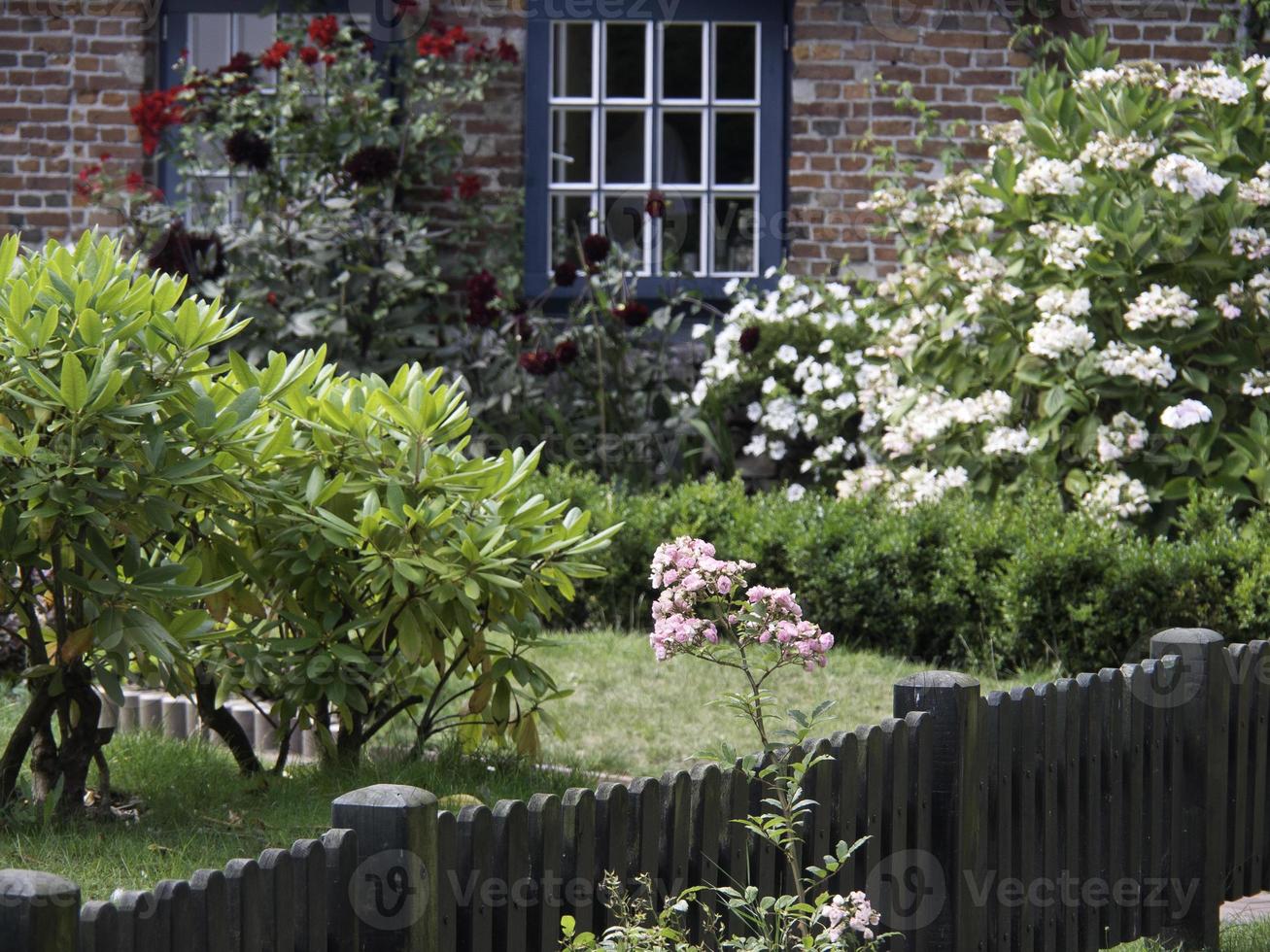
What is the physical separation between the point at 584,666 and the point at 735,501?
4.57 ft

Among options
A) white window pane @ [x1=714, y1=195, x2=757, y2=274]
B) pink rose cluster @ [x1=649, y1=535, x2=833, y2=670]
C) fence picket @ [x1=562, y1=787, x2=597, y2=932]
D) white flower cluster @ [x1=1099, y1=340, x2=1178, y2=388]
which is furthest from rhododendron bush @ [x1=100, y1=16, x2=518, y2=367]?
fence picket @ [x1=562, y1=787, x2=597, y2=932]

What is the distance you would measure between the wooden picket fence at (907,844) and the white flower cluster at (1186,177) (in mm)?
2930

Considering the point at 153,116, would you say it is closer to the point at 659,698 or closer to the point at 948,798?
the point at 659,698

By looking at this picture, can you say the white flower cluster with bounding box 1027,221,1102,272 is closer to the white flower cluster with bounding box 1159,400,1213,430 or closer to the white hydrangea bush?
the white flower cluster with bounding box 1159,400,1213,430

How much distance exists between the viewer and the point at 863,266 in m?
9.04

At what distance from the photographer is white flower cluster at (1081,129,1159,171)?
658cm

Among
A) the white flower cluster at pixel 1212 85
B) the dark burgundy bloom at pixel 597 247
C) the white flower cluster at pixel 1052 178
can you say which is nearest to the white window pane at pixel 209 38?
the dark burgundy bloom at pixel 597 247

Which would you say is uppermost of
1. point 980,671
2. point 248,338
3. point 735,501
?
point 248,338

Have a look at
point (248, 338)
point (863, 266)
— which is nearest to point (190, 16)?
point (248, 338)

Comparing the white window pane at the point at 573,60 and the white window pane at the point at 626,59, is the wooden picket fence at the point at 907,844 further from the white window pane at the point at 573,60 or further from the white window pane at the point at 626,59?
the white window pane at the point at 573,60

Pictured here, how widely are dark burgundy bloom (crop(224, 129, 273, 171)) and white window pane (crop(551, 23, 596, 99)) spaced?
7.56ft

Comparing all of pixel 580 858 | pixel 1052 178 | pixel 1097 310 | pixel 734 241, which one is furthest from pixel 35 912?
pixel 734 241

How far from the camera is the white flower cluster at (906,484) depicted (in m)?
6.71

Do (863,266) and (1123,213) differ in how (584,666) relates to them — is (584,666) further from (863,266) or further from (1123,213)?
(863,266)
